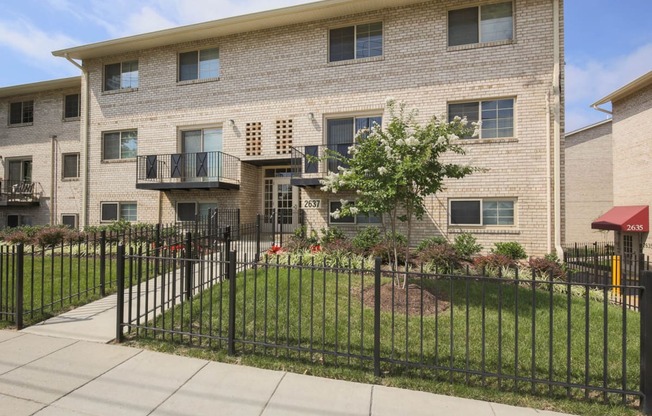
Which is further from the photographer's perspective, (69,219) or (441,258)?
(69,219)

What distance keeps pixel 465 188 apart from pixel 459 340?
289 inches

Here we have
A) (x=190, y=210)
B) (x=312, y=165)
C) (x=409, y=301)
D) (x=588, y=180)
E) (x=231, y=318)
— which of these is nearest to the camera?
(x=231, y=318)

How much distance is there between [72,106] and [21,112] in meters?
3.48

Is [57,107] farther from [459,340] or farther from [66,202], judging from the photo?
[459,340]

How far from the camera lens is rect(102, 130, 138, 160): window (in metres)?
14.4

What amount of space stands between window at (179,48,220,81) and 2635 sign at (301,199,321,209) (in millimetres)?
6415

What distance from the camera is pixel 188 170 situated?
1291 cm

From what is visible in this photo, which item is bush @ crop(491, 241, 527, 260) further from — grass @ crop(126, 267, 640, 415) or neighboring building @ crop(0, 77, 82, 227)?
neighboring building @ crop(0, 77, 82, 227)

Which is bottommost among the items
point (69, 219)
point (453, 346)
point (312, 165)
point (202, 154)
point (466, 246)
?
point (453, 346)

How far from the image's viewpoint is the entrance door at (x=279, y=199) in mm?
13109

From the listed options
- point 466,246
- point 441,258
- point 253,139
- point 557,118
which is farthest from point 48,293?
point 557,118

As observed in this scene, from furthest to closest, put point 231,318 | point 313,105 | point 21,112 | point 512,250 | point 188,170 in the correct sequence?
point 21,112
point 188,170
point 313,105
point 512,250
point 231,318

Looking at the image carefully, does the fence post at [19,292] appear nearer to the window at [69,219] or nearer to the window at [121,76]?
the window at [121,76]

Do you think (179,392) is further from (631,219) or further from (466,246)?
(631,219)
